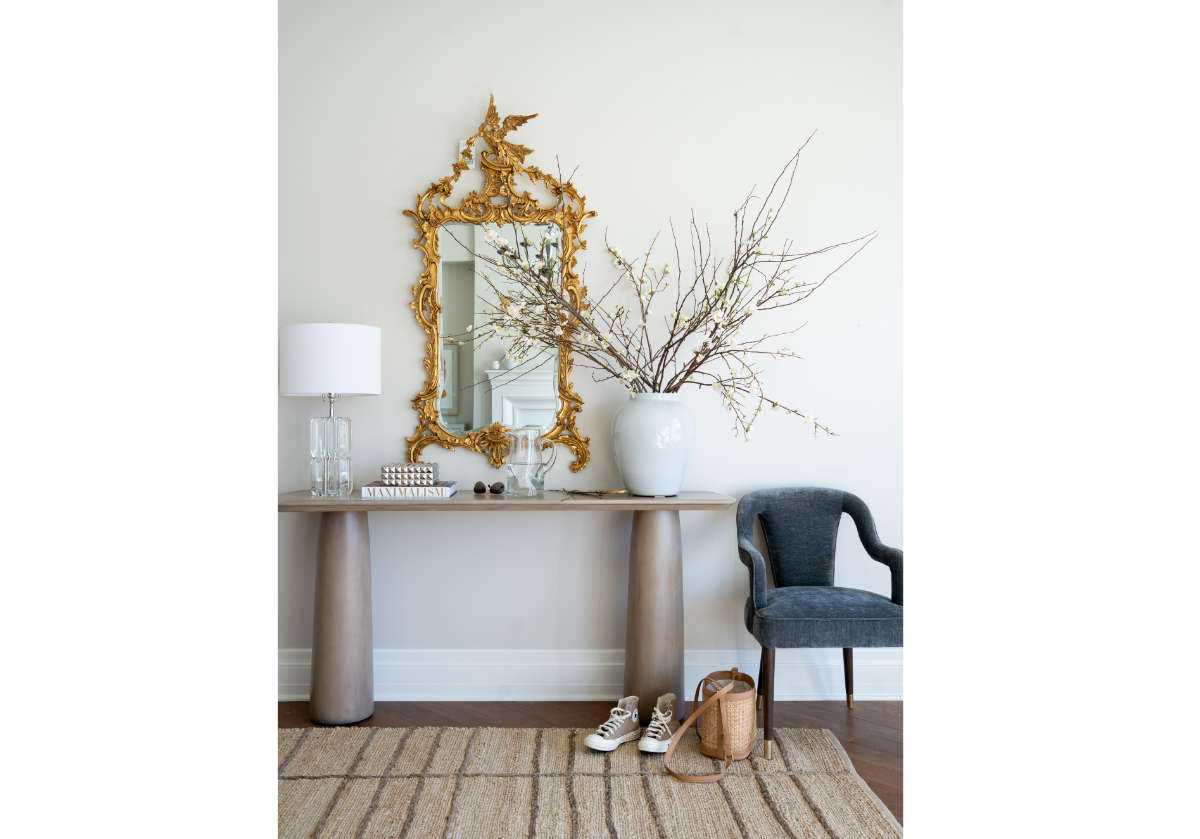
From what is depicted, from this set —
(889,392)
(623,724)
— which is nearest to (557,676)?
(623,724)

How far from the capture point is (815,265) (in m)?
2.90

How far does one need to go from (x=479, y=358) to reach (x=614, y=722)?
4.90 feet

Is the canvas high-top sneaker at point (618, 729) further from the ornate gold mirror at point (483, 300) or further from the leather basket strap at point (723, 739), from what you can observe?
the ornate gold mirror at point (483, 300)

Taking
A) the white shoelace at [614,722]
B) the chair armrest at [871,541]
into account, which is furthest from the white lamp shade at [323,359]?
the chair armrest at [871,541]

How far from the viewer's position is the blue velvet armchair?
227cm

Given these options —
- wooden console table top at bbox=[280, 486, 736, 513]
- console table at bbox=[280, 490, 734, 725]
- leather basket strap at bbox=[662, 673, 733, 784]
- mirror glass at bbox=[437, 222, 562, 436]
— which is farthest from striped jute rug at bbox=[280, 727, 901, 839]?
mirror glass at bbox=[437, 222, 562, 436]

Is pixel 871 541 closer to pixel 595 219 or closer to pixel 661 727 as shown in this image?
pixel 661 727

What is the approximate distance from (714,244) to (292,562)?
2.21 meters

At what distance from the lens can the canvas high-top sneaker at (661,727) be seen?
2.28 meters

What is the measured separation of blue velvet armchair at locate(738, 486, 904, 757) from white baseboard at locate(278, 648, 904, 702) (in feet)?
0.48

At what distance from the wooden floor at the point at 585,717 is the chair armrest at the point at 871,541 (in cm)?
47

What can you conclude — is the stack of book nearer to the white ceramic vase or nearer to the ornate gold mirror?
the ornate gold mirror

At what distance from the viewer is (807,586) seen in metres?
2.70

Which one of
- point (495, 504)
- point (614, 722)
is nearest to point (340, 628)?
point (495, 504)
